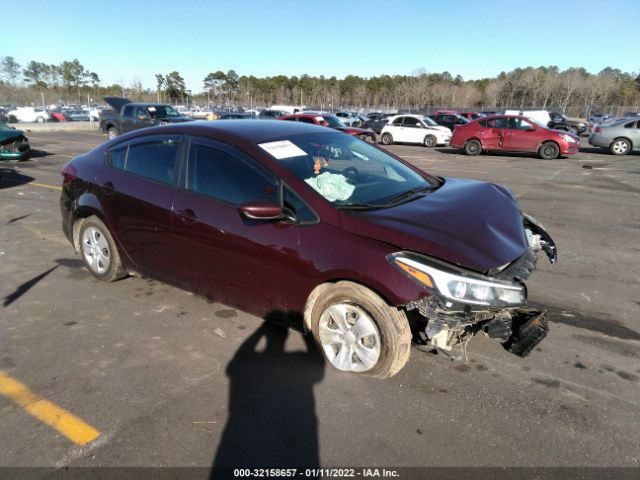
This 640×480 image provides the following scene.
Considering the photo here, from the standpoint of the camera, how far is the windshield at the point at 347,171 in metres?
3.29

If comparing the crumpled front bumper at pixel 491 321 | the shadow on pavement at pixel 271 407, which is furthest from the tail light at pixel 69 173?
the crumpled front bumper at pixel 491 321

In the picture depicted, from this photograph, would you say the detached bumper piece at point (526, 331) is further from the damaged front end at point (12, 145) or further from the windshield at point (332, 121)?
the windshield at point (332, 121)

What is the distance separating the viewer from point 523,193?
9.66 m

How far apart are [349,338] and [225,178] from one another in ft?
5.17

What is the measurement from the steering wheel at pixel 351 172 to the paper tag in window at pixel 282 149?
37 cm

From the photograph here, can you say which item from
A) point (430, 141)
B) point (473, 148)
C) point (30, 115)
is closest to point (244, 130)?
point (473, 148)

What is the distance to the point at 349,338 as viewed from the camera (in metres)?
3.03

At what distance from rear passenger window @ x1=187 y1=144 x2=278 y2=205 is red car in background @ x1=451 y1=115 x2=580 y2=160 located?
1645cm

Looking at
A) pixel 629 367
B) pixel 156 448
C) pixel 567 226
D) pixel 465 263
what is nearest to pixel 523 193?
pixel 567 226

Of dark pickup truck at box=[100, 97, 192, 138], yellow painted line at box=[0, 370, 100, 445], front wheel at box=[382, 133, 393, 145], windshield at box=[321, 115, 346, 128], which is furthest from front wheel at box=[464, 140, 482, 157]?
yellow painted line at box=[0, 370, 100, 445]

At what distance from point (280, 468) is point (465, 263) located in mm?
1547

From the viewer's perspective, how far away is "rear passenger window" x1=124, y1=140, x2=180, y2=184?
3910 millimetres

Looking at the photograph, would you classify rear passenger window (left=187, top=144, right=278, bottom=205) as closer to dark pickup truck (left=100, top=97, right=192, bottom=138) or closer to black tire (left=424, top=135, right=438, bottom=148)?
dark pickup truck (left=100, top=97, right=192, bottom=138)

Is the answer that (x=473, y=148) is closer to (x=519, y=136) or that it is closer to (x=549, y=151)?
(x=519, y=136)
